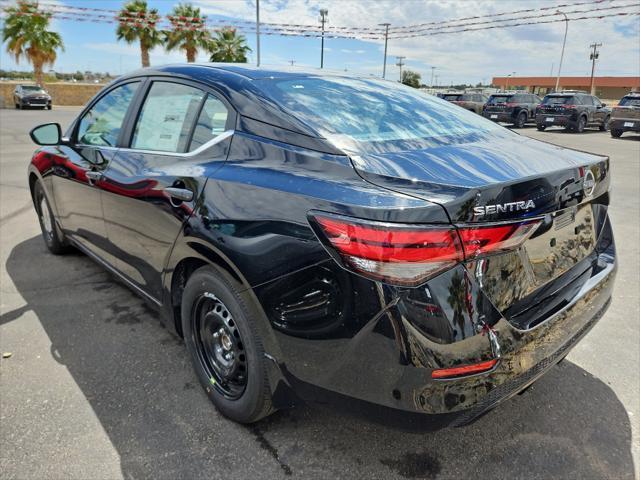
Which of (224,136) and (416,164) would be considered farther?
(224,136)

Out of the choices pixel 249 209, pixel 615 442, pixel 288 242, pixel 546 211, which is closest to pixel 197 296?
pixel 249 209

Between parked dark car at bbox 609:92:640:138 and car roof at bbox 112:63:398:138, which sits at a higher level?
car roof at bbox 112:63:398:138

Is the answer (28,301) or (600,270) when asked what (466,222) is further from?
(28,301)

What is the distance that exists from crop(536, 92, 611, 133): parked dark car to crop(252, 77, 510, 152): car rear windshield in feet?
71.1

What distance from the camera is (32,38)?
33906mm

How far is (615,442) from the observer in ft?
7.43

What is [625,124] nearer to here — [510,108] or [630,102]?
[630,102]

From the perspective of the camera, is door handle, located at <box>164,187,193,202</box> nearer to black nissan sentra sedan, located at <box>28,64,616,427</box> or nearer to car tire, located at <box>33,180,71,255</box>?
black nissan sentra sedan, located at <box>28,64,616,427</box>

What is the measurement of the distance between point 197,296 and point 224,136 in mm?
770

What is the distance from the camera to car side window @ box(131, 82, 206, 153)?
102 inches

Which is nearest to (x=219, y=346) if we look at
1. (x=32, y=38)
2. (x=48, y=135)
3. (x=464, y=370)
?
(x=464, y=370)

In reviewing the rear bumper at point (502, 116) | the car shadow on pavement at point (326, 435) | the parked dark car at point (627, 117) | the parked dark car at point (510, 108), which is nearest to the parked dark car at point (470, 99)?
the parked dark car at point (510, 108)

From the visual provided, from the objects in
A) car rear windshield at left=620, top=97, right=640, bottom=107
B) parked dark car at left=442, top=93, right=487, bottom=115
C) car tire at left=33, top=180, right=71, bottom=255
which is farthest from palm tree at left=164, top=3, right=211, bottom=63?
car tire at left=33, top=180, right=71, bottom=255

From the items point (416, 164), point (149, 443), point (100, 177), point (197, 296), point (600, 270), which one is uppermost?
point (416, 164)
